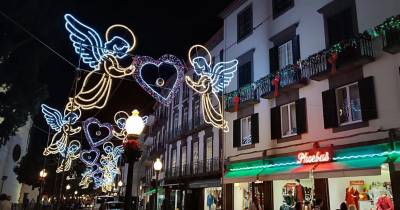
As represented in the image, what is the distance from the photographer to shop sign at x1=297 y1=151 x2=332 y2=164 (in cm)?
1423

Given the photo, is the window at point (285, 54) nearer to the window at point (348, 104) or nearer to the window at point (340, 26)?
the window at point (340, 26)

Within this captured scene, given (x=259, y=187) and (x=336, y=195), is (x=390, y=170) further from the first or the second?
(x=259, y=187)

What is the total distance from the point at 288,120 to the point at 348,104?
3.60 m

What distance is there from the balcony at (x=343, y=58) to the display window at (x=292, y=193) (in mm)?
4879

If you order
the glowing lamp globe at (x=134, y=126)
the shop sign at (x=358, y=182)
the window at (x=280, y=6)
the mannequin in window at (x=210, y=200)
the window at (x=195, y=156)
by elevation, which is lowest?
the mannequin in window at (x=210, y=200)

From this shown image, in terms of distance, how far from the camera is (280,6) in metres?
19.2

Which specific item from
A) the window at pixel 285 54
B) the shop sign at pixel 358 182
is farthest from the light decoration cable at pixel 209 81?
the shop sign at pixel 358 182

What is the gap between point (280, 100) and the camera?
1792 centimetres

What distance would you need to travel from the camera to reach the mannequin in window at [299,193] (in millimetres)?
16141

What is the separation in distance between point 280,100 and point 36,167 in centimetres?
3209

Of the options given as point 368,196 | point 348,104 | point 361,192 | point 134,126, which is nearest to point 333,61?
point 348,104

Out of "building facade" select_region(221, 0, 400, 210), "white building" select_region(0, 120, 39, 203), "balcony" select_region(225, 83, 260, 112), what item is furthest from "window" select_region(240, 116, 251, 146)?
"white building" select_region(0, 120, 39, 203)

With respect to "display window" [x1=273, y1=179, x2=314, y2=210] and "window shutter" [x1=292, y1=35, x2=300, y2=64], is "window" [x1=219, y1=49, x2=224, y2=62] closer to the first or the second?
"window shutter" [x1=292, y1=35, x2=300, y2=64]

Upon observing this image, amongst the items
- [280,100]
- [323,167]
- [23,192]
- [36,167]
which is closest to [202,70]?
[280,100]
